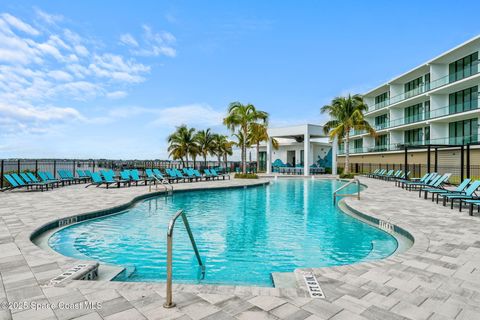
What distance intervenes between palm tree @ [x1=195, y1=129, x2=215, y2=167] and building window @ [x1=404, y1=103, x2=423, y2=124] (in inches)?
972

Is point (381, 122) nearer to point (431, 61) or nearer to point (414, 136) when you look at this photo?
point (414, 136)

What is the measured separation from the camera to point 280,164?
4031 centimetres

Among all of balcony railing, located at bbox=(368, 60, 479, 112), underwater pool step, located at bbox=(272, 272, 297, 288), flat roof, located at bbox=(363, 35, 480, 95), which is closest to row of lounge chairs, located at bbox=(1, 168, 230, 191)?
underwater pool step, located at bbox=(272, 272, 297, 288)

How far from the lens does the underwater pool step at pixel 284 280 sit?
3.89 metres

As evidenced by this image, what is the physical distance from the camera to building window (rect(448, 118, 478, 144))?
82.8 ft

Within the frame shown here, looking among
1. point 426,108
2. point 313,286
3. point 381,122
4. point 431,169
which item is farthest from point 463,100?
point 313,286

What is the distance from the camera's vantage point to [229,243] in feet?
22.0

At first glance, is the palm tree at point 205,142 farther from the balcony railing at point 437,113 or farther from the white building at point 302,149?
the balcony railing at point 437,113

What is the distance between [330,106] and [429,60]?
10734 millimetres

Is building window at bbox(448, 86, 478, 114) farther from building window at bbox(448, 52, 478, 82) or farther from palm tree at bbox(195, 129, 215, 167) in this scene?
palm tree at bbox(195, 129, 215, 167)

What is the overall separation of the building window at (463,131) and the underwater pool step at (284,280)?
27192 mm

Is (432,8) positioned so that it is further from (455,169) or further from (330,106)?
(455,169)

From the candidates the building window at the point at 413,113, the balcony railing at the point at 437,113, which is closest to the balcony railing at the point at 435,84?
the building window at the point at 413,113

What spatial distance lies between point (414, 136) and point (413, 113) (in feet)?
8.99
